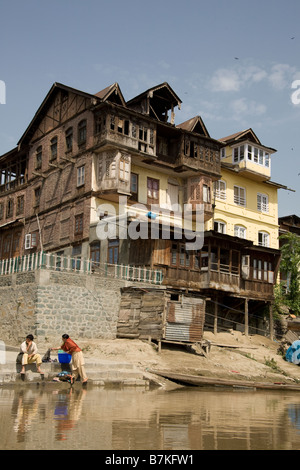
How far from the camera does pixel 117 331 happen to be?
25.7 meters

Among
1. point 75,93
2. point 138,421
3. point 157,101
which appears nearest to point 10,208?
point 75,93

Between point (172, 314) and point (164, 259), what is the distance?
5.32 metres

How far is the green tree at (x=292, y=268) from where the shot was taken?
37.6 meters

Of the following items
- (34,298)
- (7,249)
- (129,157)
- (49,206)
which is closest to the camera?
(34,298)

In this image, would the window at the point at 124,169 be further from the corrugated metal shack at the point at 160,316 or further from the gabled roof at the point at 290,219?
the gabled roof at the point at 290,219

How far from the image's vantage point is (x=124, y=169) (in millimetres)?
33250

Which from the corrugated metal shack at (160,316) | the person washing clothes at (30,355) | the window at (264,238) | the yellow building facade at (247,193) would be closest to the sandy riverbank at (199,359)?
the corrugated metal shack at (160,316)

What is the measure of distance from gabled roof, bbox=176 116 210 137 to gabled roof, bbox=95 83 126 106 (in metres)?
5.88

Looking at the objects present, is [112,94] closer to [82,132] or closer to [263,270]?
[82,132]

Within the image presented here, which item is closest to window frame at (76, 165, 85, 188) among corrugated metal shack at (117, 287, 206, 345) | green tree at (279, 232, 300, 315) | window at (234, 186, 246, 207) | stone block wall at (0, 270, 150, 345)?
stone block wall at (0, 270, 150, 345)
